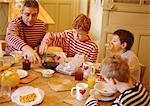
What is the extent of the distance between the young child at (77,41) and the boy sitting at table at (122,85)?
93cm

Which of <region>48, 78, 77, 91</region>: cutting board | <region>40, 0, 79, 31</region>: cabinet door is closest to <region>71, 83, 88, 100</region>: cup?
<region>48, 78, 77, 91</region>: cutting board

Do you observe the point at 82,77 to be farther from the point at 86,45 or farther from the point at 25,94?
the point at 86,45

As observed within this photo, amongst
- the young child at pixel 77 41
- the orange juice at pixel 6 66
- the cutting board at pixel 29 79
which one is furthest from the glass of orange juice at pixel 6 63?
the young child at pixel 77 41

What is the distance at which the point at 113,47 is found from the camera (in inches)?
97.9

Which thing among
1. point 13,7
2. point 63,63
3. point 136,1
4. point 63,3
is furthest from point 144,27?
point 63,3

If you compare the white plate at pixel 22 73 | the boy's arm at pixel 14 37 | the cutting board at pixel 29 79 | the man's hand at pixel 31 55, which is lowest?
the cutting board at pixel 29 79

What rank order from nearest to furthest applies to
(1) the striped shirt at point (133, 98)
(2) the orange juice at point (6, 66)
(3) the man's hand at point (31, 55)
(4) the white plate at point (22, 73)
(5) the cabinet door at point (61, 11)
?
(1) the striped shirt at point (133, 98)
(4) the white plate at point (22, 73)
(2) the orange juice at point (6, 66)
(3) the man's hand at point (31, 55)
(5) the cabinet door at point (61, 11)

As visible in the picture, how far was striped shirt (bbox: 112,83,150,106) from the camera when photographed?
142cm

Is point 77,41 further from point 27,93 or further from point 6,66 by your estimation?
point 27,93

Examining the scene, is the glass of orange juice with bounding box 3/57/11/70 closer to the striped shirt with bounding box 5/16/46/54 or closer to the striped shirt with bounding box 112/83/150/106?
the striped shirt with bounding box 5/16/46/54

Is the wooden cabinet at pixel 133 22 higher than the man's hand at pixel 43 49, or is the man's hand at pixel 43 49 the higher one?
the wooden cabinet at pixel 133 22

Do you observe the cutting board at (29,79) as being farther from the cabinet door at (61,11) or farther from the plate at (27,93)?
the cabinet door at (61,11)

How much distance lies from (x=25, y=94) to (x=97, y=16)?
3.58 m

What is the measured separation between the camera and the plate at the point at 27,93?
60.1 inches
